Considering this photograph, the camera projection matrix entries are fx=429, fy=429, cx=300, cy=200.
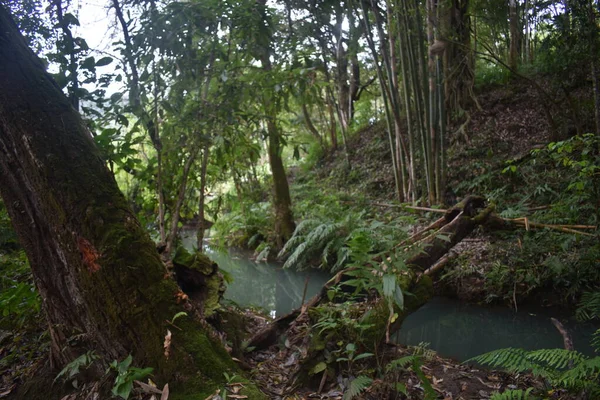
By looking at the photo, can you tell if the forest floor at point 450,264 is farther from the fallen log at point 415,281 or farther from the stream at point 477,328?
the stream at point 477,328

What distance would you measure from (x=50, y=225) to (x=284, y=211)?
619 cm

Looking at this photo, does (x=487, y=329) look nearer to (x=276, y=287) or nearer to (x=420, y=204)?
(x=420, y=204)

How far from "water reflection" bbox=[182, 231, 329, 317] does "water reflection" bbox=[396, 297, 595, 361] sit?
172 centimetres

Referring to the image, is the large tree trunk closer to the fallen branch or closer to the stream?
the stream

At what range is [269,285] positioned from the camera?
7023mm

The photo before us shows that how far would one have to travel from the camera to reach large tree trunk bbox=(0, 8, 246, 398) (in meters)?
1.94

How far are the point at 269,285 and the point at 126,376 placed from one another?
526 cm

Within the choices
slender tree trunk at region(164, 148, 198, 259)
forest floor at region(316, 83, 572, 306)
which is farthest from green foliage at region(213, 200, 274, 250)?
slender tree trunk at region(164, 148, 198, 259)

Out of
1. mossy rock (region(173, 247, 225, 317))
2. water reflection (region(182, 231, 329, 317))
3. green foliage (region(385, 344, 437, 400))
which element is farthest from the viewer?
water reflection (region(182, 231, 329, 317))

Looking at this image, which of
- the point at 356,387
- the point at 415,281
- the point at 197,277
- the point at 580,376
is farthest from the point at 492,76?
the point at 356,387

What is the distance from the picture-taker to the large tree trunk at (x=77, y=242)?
1938 millimetres

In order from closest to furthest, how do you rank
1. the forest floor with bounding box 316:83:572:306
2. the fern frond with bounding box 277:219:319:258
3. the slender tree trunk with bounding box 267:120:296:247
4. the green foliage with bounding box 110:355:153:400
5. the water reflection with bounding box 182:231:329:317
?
the green foliage with bounding box 110:355:153:400
the forest floor with bounding box 316:83:572:306
the water reflection with bounding box 182:231:329:317
the fern frond with bounding box 277:219:319:258
the slender tree trunk with bounding box 267:120:296:247

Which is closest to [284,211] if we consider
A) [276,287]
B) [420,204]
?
[276,287]

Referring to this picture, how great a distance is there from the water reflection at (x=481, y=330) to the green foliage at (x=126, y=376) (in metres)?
2.69
